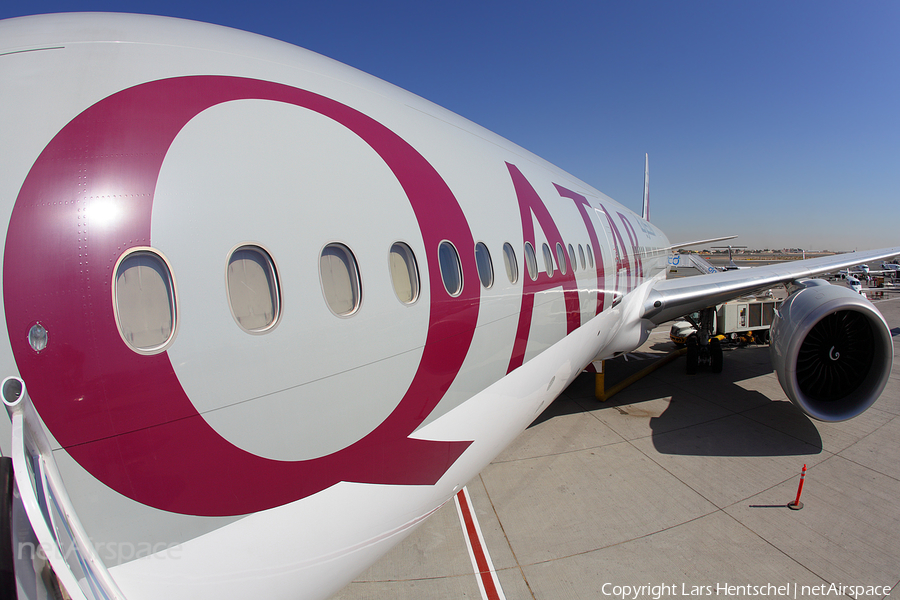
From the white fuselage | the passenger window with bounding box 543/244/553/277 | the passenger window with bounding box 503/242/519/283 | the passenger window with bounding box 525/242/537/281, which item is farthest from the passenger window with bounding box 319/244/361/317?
the passenger window with bounding box 543/244/553/277

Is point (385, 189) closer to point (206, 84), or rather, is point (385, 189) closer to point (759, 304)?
point (206, 84)

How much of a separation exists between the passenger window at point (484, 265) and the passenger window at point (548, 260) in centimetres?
141

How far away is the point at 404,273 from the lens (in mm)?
2979

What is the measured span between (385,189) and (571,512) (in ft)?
16.9

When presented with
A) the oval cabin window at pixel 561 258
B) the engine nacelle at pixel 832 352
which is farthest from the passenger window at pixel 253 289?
the engine nacelle at pixel 832 352

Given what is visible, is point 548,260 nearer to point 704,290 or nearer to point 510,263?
point 510,263

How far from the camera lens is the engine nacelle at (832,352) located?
745cm

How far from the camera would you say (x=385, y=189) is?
2.93 meters

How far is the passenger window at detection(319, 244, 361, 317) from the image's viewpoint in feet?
8.04

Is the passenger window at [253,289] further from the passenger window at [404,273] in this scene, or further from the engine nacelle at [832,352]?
the engine nacelle at [832,352]

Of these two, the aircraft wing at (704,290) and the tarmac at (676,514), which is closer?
the tarmac at (676,514)

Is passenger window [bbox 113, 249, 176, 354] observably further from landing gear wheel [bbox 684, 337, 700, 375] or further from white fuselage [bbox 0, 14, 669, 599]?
landing gear wheel [bbox 684, 337, 700, 375]

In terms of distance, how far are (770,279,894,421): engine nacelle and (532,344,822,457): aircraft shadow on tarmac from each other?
89cm

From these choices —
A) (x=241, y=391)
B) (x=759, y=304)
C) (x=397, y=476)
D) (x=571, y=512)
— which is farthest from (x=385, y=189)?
(x=759, y=304)
